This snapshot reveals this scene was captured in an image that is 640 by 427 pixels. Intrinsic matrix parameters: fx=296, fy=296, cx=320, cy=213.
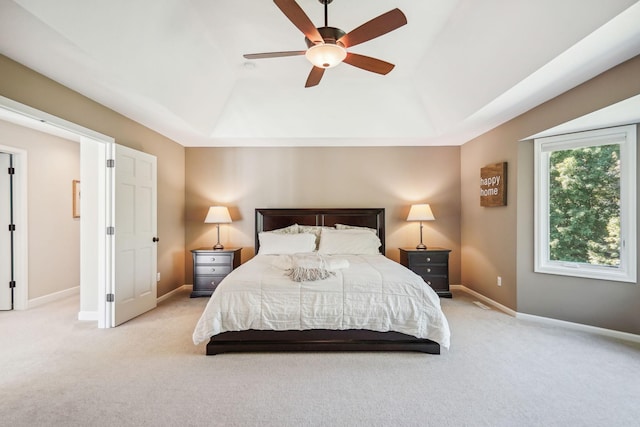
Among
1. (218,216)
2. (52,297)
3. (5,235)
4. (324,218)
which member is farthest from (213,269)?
(5,235)

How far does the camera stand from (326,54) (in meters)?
2.19

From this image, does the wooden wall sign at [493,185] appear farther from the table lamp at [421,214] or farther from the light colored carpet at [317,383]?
the light colored carpet at [317,383]

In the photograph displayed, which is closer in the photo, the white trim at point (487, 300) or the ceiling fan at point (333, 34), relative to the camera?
the ceiling fan at point (333, 34)

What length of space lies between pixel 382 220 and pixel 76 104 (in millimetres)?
4133

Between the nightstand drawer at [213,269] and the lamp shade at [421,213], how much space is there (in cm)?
291

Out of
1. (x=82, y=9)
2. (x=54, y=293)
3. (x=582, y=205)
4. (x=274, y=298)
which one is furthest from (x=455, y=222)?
(x=54, y=293)

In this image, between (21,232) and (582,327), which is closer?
Result: (582,327)

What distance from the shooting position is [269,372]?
7.77 feet

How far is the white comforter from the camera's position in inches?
103

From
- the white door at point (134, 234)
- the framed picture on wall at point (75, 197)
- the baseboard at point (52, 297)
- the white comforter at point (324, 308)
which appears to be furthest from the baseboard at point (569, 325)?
the framed picture on wall at point (75, 197)

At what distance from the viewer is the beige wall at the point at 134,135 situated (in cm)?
241

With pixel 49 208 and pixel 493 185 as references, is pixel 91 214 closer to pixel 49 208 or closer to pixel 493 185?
pixel 49 208

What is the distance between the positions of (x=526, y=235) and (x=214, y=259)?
421cm

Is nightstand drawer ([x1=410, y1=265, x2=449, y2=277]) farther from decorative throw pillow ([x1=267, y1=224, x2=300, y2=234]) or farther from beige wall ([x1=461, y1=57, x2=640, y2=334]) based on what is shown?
decorative throw pillow ([x1=267, y1=224, x2=300, y2=234])
